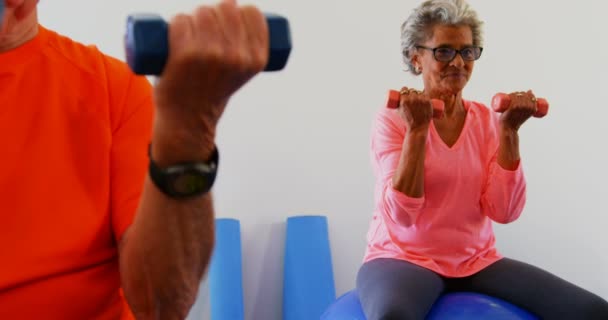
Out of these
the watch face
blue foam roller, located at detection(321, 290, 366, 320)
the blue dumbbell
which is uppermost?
the blue dumbbell

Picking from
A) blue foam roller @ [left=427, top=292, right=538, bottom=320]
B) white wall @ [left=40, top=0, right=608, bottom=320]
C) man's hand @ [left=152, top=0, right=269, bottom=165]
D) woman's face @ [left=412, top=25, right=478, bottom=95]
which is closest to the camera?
man's hand @ [left=152, top=0, right=269, bottom=165]

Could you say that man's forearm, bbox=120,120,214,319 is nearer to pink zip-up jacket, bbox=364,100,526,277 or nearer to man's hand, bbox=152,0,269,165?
man's hand, bbox=152,0,269,165

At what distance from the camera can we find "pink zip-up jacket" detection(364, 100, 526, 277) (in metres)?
1.54

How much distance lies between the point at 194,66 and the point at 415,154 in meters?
1.02

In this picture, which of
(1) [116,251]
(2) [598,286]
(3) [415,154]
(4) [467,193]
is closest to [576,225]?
(2) [598,286]

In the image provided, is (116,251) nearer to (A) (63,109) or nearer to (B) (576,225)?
(A) (63,109)

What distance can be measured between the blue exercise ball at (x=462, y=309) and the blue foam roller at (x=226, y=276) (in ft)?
1.86

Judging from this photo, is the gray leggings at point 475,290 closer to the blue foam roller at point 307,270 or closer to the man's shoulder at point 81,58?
the blue foam roller at point 307,270

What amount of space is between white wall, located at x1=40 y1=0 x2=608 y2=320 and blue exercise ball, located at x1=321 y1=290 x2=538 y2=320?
67 cm

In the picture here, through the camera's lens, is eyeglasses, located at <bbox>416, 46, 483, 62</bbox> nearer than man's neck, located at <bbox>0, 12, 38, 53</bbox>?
No

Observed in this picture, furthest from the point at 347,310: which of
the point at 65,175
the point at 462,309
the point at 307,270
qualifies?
the point at 65,175

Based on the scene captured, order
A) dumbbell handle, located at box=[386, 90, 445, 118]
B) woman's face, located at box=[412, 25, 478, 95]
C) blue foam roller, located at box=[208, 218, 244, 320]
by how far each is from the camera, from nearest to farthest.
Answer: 1. dumbbell handle, located at box=[386, 90, 445, 118]
2. woman's face, located at box=[412, 25, 478, 95]
3. blue foam roller, located at box=[208, 218, 244, 320]

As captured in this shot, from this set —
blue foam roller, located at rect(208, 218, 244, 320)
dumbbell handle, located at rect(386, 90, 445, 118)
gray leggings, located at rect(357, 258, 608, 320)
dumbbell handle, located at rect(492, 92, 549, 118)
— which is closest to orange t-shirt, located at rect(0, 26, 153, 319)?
gray leggings, located at rect(357, 258, 608, 320)

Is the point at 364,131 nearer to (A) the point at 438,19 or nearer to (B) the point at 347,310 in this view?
(A) the point at 438,19
